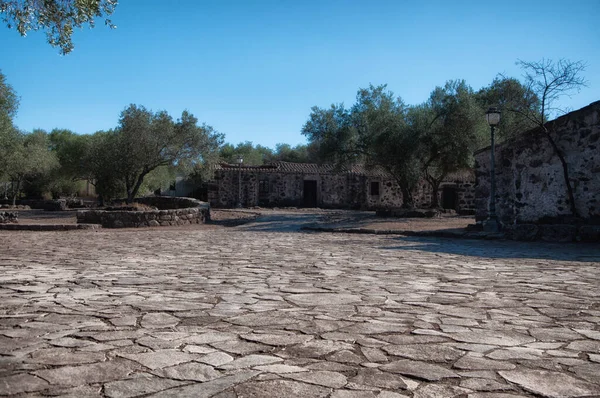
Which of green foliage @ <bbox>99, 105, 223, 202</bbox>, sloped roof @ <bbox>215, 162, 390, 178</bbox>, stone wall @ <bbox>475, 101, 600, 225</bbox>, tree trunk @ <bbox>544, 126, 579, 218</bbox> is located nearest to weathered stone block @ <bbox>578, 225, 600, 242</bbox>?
stone wall @ <bbox>475, 101, 600, 225</bbox>

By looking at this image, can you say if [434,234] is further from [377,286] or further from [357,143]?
[357,143]

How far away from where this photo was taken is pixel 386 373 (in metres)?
2.47

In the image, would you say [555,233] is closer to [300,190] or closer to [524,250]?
[524,250]

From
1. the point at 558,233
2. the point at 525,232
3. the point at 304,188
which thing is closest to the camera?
the point at 558,233

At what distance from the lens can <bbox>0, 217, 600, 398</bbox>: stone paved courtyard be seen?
234cm

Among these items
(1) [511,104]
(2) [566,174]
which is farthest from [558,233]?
(1) [511,104]

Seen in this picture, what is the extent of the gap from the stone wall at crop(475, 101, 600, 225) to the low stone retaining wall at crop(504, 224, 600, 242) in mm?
1497

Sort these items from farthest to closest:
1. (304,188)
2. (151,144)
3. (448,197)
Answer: (304,188), (448,197), (151,144)

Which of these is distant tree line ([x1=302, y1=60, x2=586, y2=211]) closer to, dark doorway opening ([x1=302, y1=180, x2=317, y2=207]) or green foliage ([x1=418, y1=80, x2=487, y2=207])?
green foliage ([x1=418, y1=80, x2=487, y2=207])

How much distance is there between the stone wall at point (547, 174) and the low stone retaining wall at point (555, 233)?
1497mm

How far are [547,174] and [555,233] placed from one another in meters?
2.48

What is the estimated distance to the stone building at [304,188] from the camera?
37.2 m

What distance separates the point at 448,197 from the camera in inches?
1383

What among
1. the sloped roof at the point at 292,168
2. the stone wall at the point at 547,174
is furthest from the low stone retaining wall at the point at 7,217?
the sloped roof at the point at 292,168
